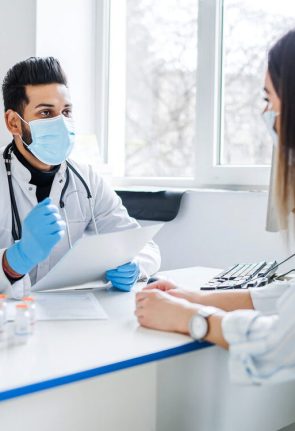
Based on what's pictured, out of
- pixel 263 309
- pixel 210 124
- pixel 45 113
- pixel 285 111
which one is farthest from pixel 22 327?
pixel 210 124

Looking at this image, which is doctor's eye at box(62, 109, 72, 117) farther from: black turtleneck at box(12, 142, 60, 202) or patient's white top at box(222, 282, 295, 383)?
patient's white top at box(222, 282, 295, 383)

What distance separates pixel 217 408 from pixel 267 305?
266mm

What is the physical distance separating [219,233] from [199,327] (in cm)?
128

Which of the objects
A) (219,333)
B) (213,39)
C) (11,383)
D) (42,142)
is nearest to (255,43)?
(213,39)

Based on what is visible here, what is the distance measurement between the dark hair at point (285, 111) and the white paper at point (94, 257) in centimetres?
39

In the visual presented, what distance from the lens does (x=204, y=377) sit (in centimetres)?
110

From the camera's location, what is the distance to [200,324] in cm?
105

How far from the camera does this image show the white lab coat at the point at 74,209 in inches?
64.1

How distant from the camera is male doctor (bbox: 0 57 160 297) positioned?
1648 millimetres

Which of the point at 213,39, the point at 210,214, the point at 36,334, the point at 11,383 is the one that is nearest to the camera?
the point at 11,383

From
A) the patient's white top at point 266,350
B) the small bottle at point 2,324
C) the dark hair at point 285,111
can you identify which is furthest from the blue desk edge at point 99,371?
the dark hair at point 285,111

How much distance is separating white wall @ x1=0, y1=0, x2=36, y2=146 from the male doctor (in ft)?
3.41

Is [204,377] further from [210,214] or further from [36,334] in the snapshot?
[210,214]

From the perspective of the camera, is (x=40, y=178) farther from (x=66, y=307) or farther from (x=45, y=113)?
(x=66, y=307)
